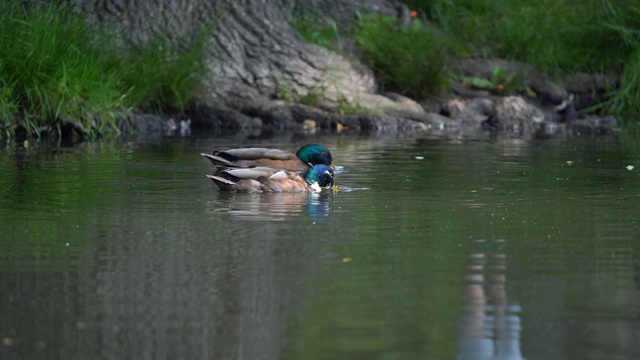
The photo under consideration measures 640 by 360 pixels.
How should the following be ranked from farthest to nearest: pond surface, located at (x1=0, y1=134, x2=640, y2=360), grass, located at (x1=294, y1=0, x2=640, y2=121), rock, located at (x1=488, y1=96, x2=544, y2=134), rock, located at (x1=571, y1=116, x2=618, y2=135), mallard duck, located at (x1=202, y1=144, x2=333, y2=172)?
grass, located at (x1=294, y1=0, x2=640, y2=121) → rock, located at (x1=488, y1=96, x2=544, y2=134) → rock, located at (x1=571, y1=116, x2=618, y2=135) → mallard duck, located at (x1=202, y1=144, x2=333, y2=172) → pond surface, located at (x1=0, y1=134, x2=640, y2=360)

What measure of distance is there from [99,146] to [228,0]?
199 inches

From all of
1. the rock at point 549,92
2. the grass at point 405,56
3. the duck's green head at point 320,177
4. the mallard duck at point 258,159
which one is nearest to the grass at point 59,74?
the grass at point 405,56

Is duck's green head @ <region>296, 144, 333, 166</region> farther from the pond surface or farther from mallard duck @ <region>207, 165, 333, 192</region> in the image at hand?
mallard duck @ <region>207, 165, 333, 192</region>

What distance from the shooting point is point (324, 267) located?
6883 millimetres

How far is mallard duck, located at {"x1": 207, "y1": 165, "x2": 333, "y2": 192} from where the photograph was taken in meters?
10.3

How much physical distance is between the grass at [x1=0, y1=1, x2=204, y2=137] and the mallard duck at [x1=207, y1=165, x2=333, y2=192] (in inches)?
225

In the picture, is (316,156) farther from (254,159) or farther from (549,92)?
(549,92)

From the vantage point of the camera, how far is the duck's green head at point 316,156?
12.5 metres

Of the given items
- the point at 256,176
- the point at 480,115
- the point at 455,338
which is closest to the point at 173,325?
the point at 455,338

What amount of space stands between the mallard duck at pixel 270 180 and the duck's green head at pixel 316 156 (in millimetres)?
1808

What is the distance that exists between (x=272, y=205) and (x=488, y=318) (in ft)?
13.1

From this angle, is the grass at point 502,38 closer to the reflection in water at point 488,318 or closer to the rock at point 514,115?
the rock at point 514,115

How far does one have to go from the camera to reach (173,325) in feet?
18.2

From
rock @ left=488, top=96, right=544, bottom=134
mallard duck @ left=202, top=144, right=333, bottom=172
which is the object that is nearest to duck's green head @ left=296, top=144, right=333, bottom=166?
mallard duck @ left=202, top=144, right=333, bottom=172
